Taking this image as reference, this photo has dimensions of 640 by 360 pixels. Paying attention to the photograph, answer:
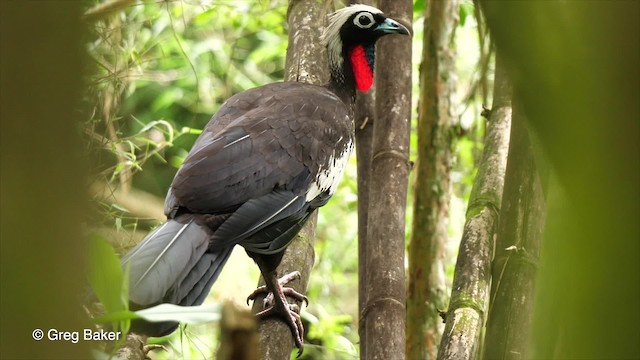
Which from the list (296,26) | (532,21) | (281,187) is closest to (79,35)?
(532,21)

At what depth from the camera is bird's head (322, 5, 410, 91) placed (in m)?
3.62

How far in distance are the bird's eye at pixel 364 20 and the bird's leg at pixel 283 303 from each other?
1.33 m

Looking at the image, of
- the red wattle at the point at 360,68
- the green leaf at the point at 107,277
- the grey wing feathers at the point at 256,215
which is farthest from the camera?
the red wattle at the point at 360,68

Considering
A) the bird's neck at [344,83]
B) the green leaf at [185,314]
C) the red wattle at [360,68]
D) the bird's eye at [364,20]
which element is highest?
the bird's eye at [364,20]

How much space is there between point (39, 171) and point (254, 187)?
230 cm

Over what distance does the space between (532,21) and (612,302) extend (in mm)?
187

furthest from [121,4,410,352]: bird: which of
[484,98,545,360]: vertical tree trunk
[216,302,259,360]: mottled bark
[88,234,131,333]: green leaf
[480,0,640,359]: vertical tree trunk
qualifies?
[480,0,640,359]: vertical tree trunk

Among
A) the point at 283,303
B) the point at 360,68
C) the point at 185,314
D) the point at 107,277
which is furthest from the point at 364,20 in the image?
the point at 107,277

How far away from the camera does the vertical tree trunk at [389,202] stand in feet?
9.55

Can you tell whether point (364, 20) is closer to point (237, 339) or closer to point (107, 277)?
point (107, 277)

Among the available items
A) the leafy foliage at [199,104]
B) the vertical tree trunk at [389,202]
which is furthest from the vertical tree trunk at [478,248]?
the leafy foliage at [199,104]

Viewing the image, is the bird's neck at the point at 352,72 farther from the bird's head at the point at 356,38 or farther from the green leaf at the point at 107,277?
the green leaf at the point at 107,277

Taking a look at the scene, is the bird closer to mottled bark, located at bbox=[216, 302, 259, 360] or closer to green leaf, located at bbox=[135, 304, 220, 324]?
green leaf, located at bbox=[135, 304, 220, 324]

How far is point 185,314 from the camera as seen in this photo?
3.97 feet
